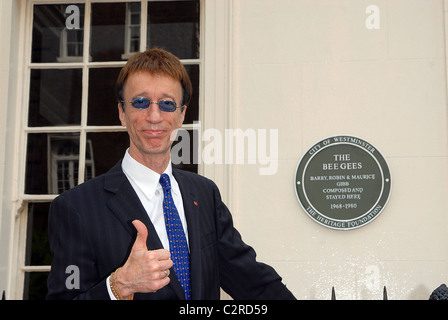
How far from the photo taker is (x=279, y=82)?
5.25m

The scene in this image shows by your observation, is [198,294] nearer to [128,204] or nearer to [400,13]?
[128,204]

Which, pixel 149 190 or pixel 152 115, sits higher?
pixel 152 115

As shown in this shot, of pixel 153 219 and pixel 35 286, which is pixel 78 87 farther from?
pixel 153 219

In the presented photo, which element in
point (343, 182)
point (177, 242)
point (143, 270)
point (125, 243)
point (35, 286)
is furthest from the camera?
point (35, 286)

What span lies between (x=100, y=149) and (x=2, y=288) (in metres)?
1.35

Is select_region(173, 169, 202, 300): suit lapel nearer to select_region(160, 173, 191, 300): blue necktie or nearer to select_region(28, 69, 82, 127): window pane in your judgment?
select_region(160, 173, 191, 300): blue necktie

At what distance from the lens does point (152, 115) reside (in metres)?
2.86

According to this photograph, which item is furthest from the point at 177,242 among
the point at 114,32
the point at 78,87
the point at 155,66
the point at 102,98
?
the point at 114,32

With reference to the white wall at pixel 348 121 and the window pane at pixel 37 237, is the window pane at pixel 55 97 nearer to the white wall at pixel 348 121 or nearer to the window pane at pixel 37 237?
the window pane at pixel 37 237

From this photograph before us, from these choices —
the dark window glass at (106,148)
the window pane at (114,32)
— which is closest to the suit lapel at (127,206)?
the dark window glass at (106,148)

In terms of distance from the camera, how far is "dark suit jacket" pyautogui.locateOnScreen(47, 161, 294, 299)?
2.61 metres

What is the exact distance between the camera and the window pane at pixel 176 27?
18.2 feet

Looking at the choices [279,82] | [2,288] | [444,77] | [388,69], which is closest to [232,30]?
[279,82]

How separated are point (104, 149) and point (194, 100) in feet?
2.79
